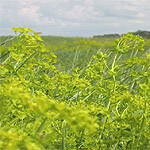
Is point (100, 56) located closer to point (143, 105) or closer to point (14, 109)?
point (143, 105)

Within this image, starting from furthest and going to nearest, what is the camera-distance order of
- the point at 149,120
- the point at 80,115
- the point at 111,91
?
the point at 111,91, the point at 149,120, the point at 80,115

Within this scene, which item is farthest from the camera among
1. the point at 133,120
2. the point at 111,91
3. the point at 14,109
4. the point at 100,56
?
the point at 100,56

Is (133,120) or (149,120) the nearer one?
(133,120)

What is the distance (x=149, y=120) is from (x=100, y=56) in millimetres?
636

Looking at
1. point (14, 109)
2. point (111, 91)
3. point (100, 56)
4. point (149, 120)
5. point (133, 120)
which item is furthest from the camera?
point (100, 56)

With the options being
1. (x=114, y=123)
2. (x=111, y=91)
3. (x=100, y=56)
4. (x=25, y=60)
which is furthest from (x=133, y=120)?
(x=25, y=60)

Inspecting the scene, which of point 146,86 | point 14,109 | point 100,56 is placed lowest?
point 14,109

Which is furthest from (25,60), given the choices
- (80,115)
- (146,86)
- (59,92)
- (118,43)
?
(80,115)

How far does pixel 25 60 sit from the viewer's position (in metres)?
2.13

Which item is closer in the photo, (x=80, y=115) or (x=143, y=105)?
(x=80, y=115)

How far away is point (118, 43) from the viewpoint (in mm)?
2307

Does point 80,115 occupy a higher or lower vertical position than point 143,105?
higher

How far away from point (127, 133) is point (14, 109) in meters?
0.64

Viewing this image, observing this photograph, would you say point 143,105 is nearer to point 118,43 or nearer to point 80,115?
point 118,43
